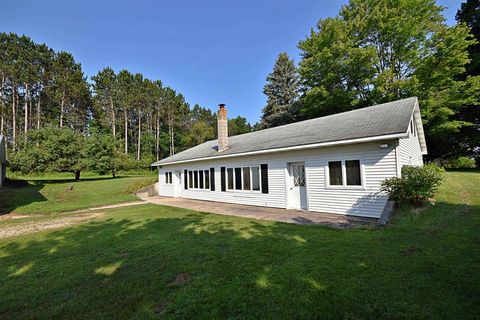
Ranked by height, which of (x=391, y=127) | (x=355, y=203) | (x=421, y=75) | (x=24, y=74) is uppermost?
Result: (x=24, y=74)

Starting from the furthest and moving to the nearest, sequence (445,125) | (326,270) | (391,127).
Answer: (445,125) → (391,127) → (326,270)

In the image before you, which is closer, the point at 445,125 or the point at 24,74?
the point at 445,125

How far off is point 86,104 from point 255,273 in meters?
47.4

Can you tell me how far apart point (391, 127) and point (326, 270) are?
18.7ft

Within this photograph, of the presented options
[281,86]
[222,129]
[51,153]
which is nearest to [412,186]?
[222,129]

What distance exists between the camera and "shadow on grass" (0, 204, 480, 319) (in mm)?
2850

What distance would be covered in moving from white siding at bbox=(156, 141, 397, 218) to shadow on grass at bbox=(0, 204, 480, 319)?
2.08 m

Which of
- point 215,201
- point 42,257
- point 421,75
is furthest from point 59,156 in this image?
point 421,75

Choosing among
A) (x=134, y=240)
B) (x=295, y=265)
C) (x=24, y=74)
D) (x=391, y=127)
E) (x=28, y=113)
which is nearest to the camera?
(x=295, y=265)

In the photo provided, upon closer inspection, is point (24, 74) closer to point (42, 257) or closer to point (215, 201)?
point (215, 201)

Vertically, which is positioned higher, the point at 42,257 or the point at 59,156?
the point at 59,156

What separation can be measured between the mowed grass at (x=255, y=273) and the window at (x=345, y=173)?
1834mm

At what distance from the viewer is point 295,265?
4.00m

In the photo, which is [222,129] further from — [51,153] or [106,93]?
[106,93]
